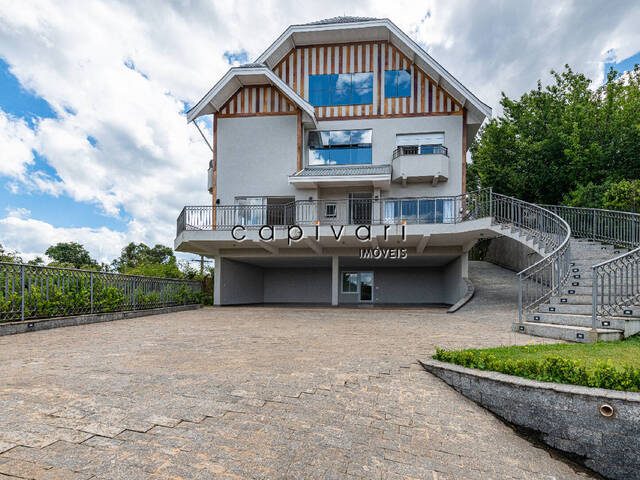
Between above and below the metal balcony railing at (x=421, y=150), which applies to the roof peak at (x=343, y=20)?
above

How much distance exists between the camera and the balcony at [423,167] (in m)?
15.5

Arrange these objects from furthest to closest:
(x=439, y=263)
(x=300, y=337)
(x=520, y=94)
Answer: (x=520, y=94) → (x=439, y=263) → (x=300, y=337)

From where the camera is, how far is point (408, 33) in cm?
1600

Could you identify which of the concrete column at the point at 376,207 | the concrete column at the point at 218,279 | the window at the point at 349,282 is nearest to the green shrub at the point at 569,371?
the concrete column at the point at 376,207

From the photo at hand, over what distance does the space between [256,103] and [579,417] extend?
57.2 ft

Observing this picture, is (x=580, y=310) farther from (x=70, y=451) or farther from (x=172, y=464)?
(x=70, y=451)

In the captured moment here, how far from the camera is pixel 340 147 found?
17.2 m

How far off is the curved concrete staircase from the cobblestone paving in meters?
3.10

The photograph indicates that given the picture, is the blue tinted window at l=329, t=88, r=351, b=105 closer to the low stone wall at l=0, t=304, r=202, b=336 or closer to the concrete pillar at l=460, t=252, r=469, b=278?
the concrete pillar at l=460, t=252, r=469, b=278

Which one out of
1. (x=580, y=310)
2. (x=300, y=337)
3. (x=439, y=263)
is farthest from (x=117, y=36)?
(x=439, y=263)

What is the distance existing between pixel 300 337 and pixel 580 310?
5982mm

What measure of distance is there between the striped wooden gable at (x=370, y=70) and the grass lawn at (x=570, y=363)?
13.9 m

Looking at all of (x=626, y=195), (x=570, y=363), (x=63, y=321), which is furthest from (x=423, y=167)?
→ (x=63, y=321)

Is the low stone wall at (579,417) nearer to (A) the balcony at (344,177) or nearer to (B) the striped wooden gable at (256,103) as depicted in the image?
(A) the balcony at (344,177)
